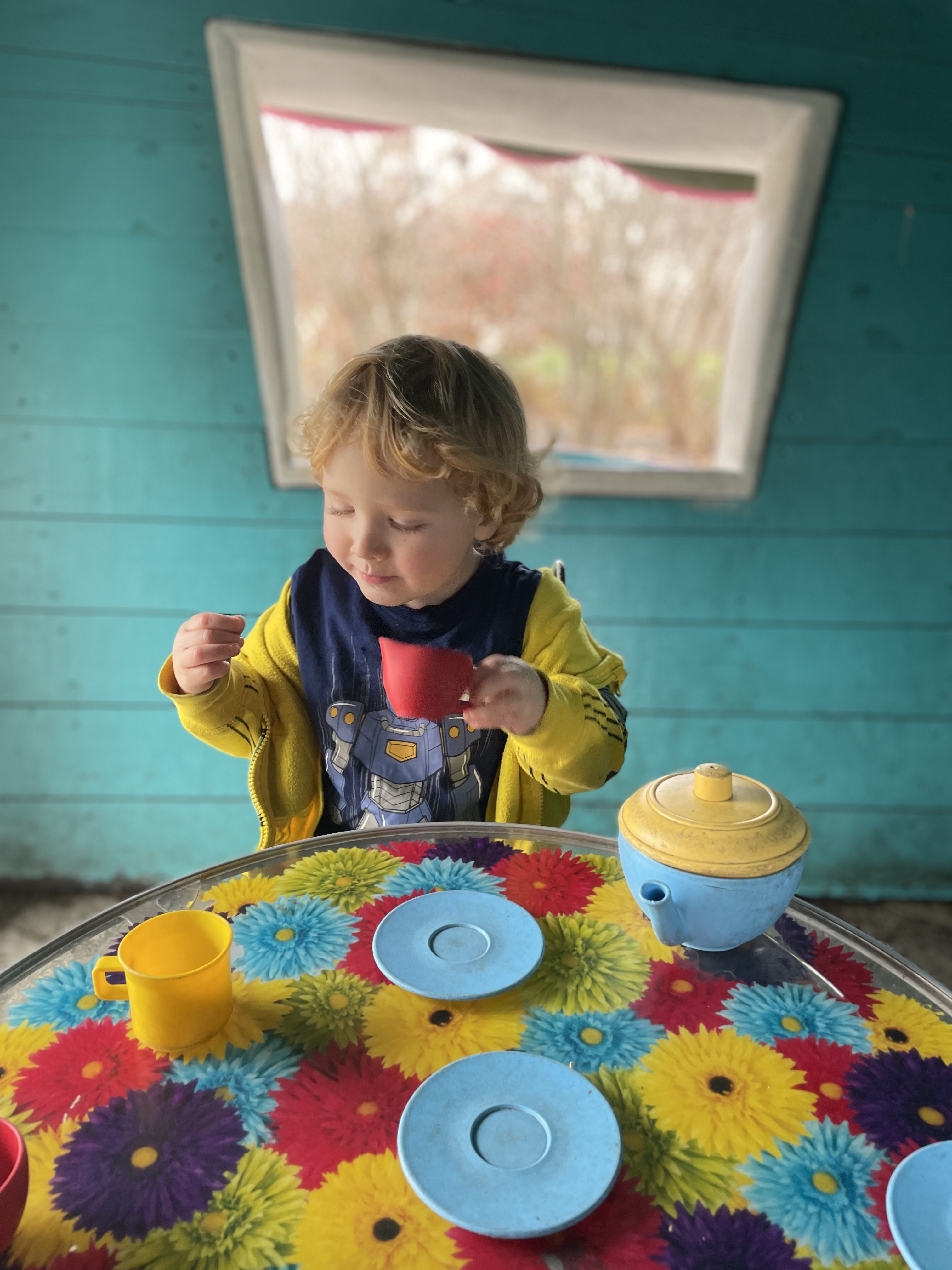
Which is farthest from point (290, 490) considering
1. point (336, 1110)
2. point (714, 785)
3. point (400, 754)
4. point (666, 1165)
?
point (666, 1165)

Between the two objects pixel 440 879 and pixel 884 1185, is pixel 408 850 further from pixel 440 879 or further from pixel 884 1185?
pixel 884 1185

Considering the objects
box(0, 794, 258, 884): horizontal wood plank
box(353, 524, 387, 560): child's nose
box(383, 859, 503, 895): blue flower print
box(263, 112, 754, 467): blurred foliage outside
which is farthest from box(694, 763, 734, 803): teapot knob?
box(263, 112, 754, 467): blurred foliage outside

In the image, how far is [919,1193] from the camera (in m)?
0.53

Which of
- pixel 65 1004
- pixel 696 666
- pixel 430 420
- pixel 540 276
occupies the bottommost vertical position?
pixel 696 666

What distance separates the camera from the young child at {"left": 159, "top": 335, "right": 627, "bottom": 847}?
3.29 feet

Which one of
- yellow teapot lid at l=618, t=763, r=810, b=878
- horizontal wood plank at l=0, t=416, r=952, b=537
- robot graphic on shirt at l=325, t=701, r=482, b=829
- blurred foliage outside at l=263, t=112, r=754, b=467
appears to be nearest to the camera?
yellow teapot lid at l=618, t=763, r=810, b=878

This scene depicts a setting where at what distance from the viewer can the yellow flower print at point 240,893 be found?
0.84 metres

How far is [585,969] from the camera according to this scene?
76 cm

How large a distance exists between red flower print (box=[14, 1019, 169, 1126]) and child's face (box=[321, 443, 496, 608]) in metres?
0.55

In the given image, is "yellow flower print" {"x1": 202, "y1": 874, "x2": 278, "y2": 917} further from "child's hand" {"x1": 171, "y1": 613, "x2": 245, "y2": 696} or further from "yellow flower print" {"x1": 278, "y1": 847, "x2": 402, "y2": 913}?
"child's hand" {"x1": 171, "y1": 613, "x2": 245, "y2": 696}

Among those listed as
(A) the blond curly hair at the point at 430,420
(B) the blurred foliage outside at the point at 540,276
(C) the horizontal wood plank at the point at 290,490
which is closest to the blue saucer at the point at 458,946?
(A) the blond curly hair at the point at 430,420

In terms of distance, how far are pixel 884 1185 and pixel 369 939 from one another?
0.45 meters

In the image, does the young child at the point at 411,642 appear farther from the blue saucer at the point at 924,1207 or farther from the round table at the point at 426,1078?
the blue saucer at the point at 924,1207

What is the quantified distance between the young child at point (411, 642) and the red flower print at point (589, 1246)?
0.51m
